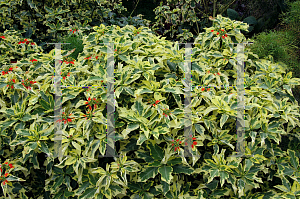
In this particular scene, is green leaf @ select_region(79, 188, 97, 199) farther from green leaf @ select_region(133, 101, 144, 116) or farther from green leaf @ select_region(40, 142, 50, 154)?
green leaf @ select_region(133, 101, 144, 116)

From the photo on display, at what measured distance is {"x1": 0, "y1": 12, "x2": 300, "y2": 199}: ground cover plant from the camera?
171cm

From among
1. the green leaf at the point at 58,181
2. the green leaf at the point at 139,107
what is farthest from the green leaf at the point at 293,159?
the green leaf at the point at 58,181

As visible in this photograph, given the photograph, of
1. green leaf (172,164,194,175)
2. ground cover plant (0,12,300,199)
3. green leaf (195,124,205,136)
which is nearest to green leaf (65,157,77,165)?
ground cover plant (0,12,300,199)

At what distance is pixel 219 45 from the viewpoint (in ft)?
7.43

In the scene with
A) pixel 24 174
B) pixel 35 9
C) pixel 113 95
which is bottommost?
pixel 24 174

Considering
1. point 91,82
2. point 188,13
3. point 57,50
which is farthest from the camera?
point 188,13

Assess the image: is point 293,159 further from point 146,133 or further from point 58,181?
point 58,181

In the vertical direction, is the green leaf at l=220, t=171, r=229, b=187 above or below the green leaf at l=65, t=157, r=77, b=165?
below

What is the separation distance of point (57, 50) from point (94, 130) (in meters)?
0.92

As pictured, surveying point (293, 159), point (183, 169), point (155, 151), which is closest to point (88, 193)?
point (155, 151)

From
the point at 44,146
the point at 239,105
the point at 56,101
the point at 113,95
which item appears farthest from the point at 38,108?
the point at 239,105

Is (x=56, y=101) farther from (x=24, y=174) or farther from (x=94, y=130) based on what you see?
(x=24, y=174)

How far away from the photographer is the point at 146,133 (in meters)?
1.61

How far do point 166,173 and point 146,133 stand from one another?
304mm
